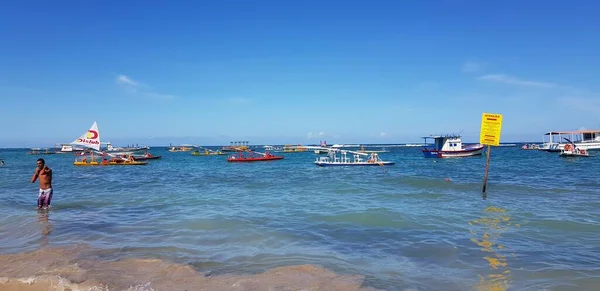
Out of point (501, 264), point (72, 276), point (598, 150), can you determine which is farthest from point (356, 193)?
point (598, 150)

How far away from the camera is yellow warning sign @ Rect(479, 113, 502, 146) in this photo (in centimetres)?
1695

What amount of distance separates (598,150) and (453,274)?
85.8m

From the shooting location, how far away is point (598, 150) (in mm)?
74625

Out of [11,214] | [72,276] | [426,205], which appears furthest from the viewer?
[426,205]

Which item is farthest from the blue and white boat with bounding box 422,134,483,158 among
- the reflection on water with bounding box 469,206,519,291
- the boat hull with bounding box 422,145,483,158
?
the reflection on water with bounding box 469,206,519,291

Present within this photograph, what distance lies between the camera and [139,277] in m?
6.51

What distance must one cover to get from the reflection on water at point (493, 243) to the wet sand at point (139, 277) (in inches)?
84.1

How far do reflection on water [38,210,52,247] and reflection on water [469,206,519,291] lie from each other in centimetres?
925

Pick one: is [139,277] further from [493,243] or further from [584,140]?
[584,140]

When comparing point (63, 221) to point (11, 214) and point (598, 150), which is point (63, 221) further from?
point (598, 150)

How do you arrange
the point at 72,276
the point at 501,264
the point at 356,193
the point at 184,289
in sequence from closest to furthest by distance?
the point at 184,289 < the point at 72,276 < the point at 501,264 < the point at 356,193

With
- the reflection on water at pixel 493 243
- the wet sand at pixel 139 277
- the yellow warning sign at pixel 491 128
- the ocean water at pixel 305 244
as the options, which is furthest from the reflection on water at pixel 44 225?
the yellow warning sign at pixel 491 128

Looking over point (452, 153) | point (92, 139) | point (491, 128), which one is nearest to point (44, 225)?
point (491, 128)

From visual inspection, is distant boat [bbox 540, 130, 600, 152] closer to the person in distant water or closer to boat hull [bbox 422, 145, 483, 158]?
boat hull [bbox 422, 145, 483, 158]
